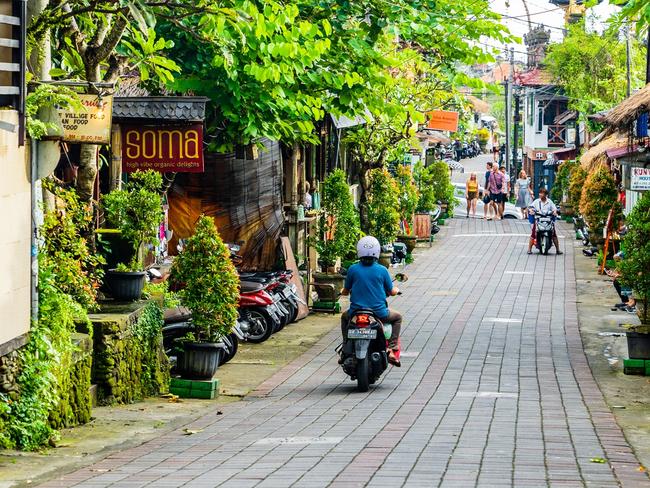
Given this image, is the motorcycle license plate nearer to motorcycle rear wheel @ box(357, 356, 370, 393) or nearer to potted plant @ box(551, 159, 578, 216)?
motorcycle rear wheel @ box(357, 356, 370, 393)

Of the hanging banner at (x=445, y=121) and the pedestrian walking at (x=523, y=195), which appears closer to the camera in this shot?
the hanging banner at (x=445, y=121)

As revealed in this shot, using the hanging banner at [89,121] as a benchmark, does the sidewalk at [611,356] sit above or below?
below

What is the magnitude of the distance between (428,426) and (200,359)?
11.6ft

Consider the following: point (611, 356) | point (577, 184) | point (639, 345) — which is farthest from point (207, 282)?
point (577, 184)

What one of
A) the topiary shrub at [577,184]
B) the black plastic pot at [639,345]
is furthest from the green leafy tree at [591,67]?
the black plastic pot at [639,345]

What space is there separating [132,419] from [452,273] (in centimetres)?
1818

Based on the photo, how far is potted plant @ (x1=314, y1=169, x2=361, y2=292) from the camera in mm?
23938

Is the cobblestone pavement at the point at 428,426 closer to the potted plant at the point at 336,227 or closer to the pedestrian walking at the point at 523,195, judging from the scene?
the potted plant at the point at 336,227

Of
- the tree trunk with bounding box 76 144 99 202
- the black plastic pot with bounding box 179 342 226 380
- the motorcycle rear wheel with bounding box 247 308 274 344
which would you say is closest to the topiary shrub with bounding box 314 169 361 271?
the motorcycle rear wheel with bounding box 247 308 274 344

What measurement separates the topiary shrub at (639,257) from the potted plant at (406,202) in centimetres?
1573

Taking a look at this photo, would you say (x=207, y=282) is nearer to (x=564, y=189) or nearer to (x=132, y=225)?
(x=132, y=225)

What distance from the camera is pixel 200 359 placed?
14.5m

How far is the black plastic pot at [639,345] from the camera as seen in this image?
16.2 meters

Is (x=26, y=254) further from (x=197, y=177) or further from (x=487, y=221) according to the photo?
(x=487, y=221)
